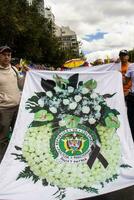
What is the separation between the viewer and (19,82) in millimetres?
7008

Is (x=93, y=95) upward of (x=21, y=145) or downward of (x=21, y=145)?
upward

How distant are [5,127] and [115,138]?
195 cm

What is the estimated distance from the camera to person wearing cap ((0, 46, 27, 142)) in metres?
6.76

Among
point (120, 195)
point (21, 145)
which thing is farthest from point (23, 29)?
point (120, 195)

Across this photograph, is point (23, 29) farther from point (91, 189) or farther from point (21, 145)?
point (91, 189)

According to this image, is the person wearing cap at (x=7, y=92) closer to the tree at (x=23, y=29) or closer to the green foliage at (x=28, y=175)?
the green foliage at (x=28, y=175)

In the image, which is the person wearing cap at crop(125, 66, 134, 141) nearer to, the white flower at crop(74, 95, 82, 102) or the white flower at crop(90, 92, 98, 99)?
the white flower at crop(90, 92, 98, 99)

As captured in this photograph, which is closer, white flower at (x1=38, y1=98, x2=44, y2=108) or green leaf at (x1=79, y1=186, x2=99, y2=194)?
green leaf at (x1=79, y1=186, x2=99, y2=194)

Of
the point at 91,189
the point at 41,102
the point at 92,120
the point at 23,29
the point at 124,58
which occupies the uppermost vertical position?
the point at 23,29

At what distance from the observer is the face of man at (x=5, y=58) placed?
669 cm

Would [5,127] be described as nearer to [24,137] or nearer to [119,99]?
[24,137]

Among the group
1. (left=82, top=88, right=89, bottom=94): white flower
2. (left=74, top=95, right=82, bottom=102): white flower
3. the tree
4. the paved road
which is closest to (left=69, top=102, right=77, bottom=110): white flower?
(left=74, top=95, right=82, bottom=102): white flower

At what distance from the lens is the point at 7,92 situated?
6.80 meters

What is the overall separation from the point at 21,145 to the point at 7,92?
59.0 inches
